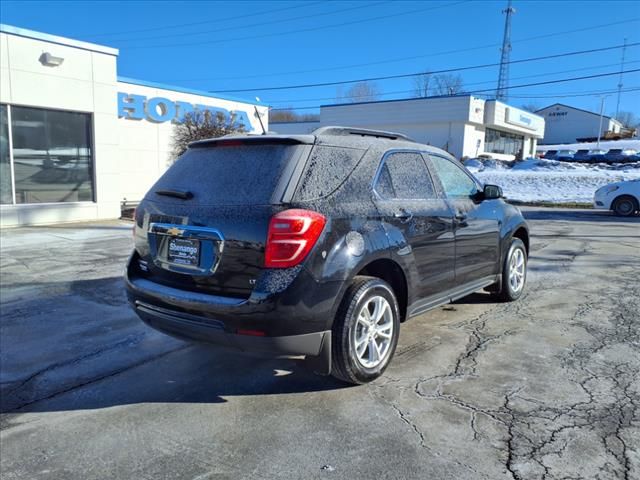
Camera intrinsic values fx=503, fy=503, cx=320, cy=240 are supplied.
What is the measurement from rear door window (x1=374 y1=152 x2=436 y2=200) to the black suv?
1cm

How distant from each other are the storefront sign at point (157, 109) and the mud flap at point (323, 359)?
16.7 metres


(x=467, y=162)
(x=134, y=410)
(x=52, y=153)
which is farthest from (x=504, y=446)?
(x=467, y=162)

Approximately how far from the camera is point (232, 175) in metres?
3.51

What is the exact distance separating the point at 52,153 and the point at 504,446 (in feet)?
45.4

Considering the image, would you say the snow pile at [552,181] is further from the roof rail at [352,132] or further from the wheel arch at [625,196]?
the roof rail at [352,132]

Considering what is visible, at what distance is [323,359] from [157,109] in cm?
1750

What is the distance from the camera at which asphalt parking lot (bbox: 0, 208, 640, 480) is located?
2.74 m

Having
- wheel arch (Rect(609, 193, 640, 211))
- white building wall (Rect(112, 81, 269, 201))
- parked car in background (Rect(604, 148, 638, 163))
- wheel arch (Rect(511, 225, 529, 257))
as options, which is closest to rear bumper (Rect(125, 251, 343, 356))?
wheel arch (Rect(511, 225, 529, 257))

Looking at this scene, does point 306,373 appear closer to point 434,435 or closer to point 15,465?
point 434,435

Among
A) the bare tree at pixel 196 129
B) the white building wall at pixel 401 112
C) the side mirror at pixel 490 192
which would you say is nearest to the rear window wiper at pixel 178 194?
the side mirror at pixel 490 192

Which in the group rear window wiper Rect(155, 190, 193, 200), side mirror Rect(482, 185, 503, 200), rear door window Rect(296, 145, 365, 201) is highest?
rear door window Rect(296, 145, 365, 201)

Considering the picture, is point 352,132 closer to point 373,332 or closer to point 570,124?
point 373,332

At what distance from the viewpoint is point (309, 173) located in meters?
3.38

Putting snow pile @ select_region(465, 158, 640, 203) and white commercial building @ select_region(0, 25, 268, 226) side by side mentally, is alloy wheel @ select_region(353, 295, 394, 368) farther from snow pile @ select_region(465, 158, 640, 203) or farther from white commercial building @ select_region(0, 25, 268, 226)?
snow pile @ select_region(465, 158, 640, 203)
